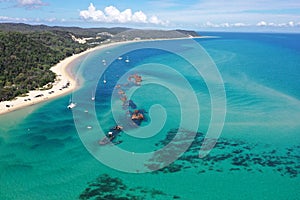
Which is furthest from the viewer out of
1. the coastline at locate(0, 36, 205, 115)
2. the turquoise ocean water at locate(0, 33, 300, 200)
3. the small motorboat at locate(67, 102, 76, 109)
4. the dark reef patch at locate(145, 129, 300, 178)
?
the coastline at locate(0, 36, 205, 115)

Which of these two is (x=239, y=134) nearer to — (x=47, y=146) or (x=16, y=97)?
(x=47, y=146)

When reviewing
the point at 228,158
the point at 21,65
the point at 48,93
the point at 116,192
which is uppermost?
the point at 21,65

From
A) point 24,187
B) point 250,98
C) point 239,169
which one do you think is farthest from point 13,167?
point 250,98

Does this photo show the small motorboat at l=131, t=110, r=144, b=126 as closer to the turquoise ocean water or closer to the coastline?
the turquoise ocean water

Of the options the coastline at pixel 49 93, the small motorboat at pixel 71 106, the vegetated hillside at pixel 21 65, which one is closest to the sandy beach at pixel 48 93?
the coastline at pixel 49 93

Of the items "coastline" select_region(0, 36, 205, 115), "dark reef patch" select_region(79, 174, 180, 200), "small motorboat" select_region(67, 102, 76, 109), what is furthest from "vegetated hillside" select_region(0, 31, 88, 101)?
"dark reef patch" select_region(79, 174, 180, 200)

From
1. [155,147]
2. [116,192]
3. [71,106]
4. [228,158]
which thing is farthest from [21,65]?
[228,158]

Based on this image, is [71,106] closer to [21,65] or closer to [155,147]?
[155,147]

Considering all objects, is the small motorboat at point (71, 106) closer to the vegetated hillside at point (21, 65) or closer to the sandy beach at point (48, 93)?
the sandy beach at point (48, 93)
